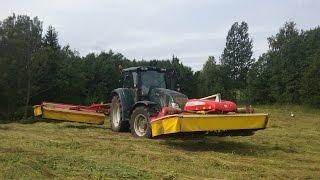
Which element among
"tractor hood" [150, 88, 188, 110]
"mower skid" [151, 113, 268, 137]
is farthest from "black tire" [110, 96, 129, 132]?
"mower skid" [151, 113, 268, 137]

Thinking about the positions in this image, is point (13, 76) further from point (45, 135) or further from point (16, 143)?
point (16, 143)

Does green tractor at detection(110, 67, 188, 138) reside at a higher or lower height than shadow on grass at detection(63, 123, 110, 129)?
higher

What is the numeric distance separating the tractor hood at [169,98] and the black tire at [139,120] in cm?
42

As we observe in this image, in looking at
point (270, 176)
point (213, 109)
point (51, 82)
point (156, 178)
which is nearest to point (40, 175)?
point (156, 178)

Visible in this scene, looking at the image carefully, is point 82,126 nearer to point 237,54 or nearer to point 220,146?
point 220,146

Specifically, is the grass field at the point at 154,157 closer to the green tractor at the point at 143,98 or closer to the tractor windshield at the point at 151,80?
the green tractor at the point at 143,98

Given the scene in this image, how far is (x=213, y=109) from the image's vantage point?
11.2 metres

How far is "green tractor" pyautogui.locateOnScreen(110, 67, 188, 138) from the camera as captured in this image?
1250cm

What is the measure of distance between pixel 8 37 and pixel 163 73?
20.1m

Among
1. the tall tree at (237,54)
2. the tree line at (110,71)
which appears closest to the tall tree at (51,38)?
the tree line at (110,71)

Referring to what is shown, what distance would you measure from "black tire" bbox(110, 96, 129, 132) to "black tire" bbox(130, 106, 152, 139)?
3.94ft

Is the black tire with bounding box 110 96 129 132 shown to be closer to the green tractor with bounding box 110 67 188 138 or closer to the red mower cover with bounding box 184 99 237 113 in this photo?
the green tractor with bounding box 110 67 188 138

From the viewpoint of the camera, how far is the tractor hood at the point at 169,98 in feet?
39.7

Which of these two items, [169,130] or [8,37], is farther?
[8,37]
